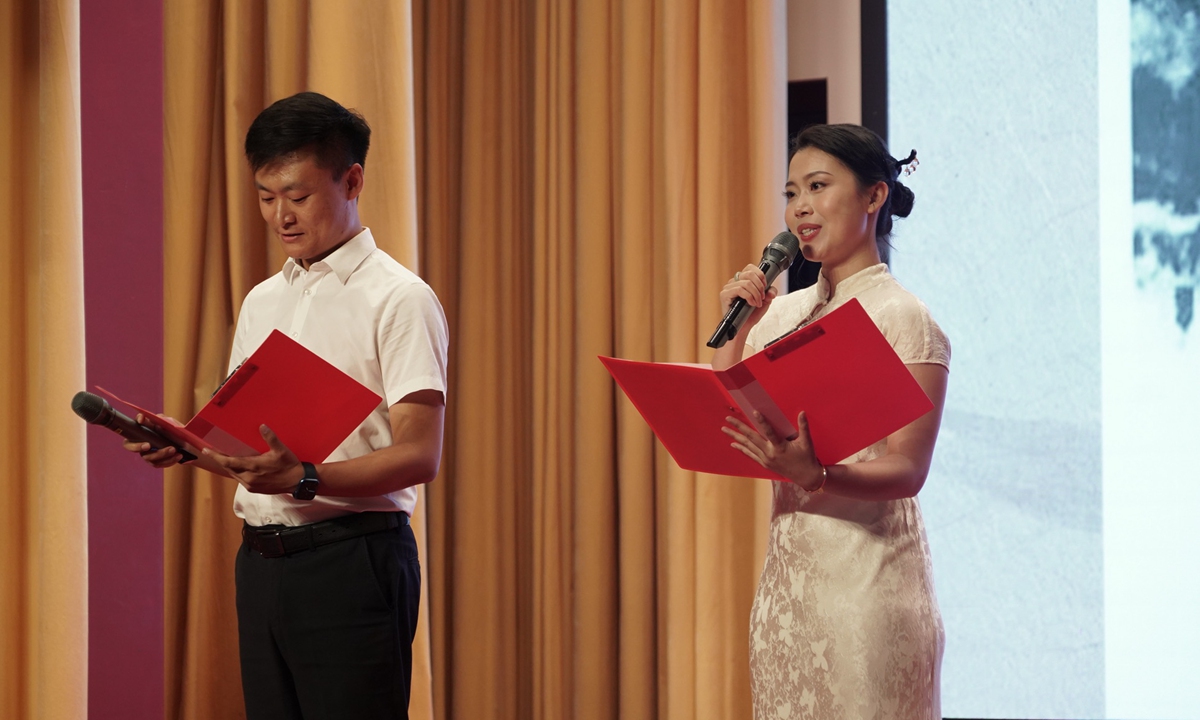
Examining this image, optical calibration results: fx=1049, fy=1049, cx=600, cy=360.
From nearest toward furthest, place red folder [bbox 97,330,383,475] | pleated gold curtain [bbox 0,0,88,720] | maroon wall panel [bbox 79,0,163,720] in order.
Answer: red folder [bbox 97,330,383,475] < pleated gold curtain [bbox 0,0,88,720] < maroon wall panel [bbox 79,0,163,720]

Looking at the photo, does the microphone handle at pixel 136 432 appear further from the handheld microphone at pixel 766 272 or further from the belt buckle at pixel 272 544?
the handheld microphone at pixel 766 272

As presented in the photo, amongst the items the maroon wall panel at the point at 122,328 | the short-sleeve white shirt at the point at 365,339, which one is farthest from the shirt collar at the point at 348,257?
the maroon wall panel at the point at 122,328

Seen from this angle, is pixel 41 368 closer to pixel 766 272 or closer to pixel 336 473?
pixel 336 473

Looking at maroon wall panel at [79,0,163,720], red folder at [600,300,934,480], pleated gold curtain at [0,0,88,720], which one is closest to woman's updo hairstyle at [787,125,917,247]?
red folder at [600,300,934,480]

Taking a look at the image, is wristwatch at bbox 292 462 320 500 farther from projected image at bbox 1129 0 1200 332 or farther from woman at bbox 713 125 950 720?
projected image at bbox 1129 0 1200 332

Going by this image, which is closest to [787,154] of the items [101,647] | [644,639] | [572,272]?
[572,272]

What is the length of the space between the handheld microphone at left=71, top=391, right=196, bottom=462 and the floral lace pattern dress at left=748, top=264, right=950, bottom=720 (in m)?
0.86

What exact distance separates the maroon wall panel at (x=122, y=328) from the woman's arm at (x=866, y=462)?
73.4 inches

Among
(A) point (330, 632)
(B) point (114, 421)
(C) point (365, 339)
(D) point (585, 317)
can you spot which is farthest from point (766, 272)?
(D) point (585, 317)

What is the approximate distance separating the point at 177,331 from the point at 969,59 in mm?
2063

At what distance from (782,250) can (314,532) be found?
0.81 m

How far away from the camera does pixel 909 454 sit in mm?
1393

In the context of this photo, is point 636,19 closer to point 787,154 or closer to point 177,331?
point 787,154

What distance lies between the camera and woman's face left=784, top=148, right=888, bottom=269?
154 cm
